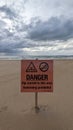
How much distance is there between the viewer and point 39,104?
8.70 metres

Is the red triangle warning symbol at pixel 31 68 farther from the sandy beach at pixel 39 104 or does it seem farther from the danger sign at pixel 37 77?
the sandy beach at pixel 39 104

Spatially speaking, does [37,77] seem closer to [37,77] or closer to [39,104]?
[37,77]

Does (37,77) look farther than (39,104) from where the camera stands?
No

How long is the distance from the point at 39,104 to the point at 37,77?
37.6 inches

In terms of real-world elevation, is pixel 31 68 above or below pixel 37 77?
above

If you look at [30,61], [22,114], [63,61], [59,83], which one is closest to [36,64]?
[30,61]

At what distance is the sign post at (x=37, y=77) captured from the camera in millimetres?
7980

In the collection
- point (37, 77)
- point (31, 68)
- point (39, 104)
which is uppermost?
point (31, 68)

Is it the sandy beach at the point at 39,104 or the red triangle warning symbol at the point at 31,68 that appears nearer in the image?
the sandy beach at the point at 39,104

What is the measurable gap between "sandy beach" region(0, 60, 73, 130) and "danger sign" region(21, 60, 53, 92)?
0.55m

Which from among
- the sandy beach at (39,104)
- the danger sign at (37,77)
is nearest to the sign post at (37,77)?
the danger sign at (37,77)

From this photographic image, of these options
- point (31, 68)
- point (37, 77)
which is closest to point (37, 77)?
point (37, 77)

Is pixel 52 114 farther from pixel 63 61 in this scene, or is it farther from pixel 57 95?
pixel 63 61

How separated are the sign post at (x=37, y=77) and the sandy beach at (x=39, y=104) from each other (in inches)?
21.6
